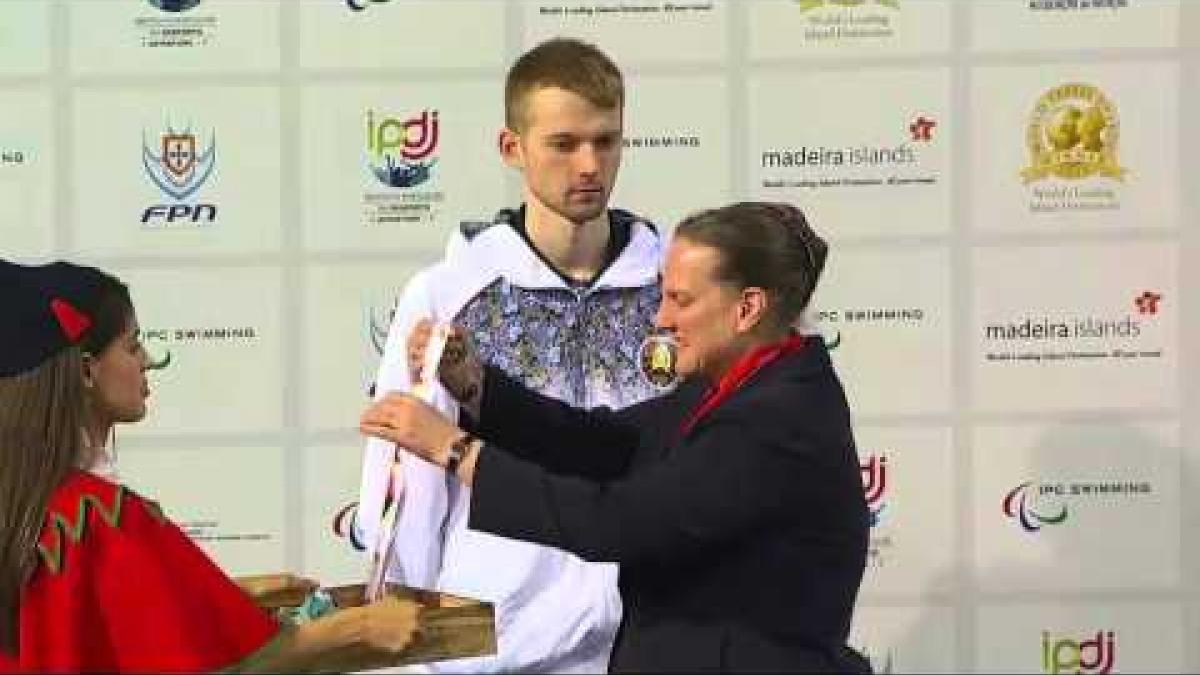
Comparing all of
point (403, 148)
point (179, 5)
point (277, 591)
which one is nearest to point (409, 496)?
point (277, 591)

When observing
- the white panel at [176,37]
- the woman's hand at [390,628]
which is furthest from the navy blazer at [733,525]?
the white panel at [176,37]

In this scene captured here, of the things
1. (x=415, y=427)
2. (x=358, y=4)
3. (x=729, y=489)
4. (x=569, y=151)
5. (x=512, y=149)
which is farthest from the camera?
(x=358, y=4)

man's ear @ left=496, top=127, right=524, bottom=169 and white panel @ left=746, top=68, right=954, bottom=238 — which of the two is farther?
white panel @ left=746, top=68, right=954, bottom=238

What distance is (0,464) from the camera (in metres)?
1.79

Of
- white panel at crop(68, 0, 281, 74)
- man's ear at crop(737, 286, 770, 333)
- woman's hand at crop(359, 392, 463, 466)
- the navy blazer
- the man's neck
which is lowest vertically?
the navy blazer

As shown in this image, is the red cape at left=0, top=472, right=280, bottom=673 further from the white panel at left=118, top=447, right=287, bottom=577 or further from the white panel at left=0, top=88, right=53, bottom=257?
the white panel at left=0, top=88, right=53, bottom=257

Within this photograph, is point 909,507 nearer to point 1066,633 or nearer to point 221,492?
point 1066,633

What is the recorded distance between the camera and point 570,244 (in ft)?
7.79

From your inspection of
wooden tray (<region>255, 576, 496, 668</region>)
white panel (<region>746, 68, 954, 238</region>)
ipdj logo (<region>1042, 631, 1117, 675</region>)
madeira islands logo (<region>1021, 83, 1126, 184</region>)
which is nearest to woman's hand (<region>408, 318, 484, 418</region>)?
wooden tray (<region>255, 576, 496, 668</region>)

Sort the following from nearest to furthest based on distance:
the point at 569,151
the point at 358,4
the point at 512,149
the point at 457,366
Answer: the point at 457,366, the point at 569,151, the point at 512,149, the point at 358,4

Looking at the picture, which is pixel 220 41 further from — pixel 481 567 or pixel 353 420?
pixel 481 567

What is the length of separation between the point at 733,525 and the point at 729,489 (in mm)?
41

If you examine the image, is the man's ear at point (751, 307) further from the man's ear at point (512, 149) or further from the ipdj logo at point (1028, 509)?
the ipdj logo at point (1028, 509)

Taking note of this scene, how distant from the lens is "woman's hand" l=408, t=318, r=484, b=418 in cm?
203
